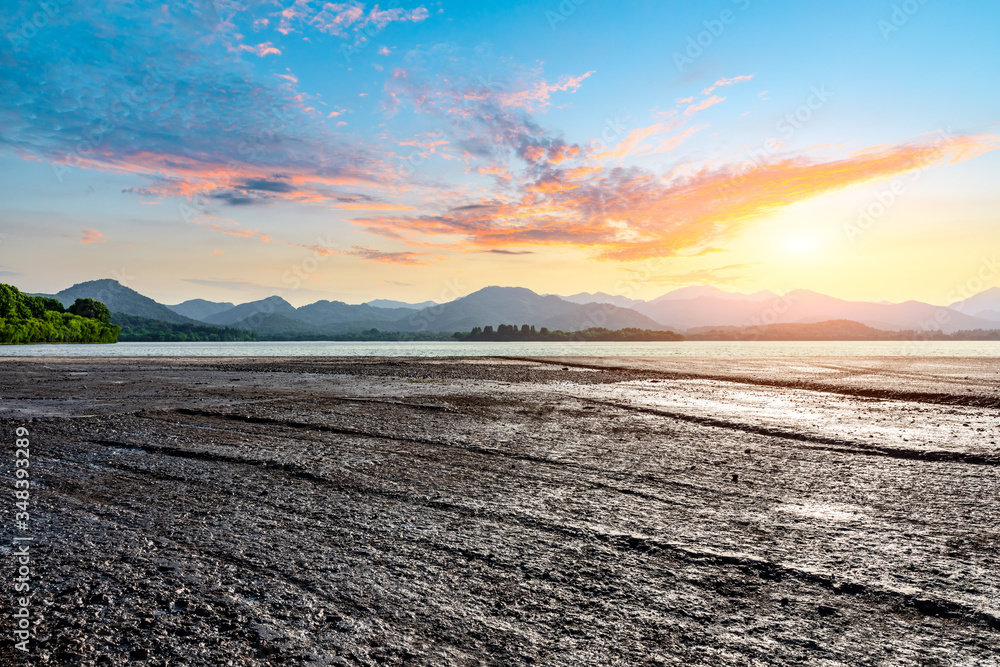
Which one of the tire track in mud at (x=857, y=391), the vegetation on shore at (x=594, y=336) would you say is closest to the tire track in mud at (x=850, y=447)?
the tire track in mud at (x=857, y=391)

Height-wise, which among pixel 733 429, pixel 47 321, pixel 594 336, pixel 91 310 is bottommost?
pixel 733 429

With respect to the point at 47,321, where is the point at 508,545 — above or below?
below

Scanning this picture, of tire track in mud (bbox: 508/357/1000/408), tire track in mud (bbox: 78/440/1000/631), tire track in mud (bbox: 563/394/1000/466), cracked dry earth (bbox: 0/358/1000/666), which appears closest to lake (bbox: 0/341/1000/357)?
tire track in mud (bbox: 508/357/1000/408)

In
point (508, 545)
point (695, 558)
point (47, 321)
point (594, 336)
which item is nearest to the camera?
point (695, 558)

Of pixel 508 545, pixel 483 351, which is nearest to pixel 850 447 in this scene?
pixel 508 545

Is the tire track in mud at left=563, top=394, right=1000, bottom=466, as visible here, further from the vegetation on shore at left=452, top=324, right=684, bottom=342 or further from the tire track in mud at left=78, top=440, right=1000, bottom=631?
the vegetation on shore at left=452, top=324, right=684, bottom=342

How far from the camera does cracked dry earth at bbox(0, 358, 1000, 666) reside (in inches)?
135

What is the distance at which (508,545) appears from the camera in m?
5.02

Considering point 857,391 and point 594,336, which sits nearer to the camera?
point 857,391

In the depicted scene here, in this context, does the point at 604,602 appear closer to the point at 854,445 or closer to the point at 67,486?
the point at 67,486

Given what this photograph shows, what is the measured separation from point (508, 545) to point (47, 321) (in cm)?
13780

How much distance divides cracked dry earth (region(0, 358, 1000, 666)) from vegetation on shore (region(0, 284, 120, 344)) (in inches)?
4610

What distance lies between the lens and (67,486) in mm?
6898

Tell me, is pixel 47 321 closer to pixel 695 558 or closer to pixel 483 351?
pixel 483 351
